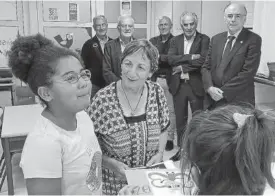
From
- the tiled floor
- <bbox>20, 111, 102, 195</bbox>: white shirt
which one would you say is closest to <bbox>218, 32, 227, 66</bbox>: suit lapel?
the tiled floor

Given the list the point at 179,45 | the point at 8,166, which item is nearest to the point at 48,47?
the point at 8,166

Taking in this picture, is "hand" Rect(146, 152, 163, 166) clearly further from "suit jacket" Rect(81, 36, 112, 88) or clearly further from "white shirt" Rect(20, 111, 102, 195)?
"suit jacket" Rect(81, 36, 112, 88)

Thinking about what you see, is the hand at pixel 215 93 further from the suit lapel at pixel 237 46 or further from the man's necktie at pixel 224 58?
the suit lapel at pixel 237 46

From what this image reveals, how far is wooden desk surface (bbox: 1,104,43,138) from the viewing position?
2.27 meters

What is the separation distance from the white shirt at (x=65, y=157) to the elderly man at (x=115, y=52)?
1946 millimetres

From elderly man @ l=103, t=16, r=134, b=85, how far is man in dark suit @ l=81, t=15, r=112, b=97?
8.2 inches

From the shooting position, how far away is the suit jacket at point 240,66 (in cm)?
271

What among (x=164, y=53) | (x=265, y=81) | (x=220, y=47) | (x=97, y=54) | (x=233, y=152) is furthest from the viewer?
(x=164, y=53)

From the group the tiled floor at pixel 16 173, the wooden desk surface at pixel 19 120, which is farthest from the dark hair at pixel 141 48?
the tiled floor at pixel 16 173

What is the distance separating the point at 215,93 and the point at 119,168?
155 centimetres

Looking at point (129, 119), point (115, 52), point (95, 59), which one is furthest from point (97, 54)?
point (129, 119)

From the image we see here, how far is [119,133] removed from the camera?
4.97ft

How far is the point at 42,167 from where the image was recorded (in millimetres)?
920

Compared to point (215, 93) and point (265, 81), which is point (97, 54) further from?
point (265, 81)
